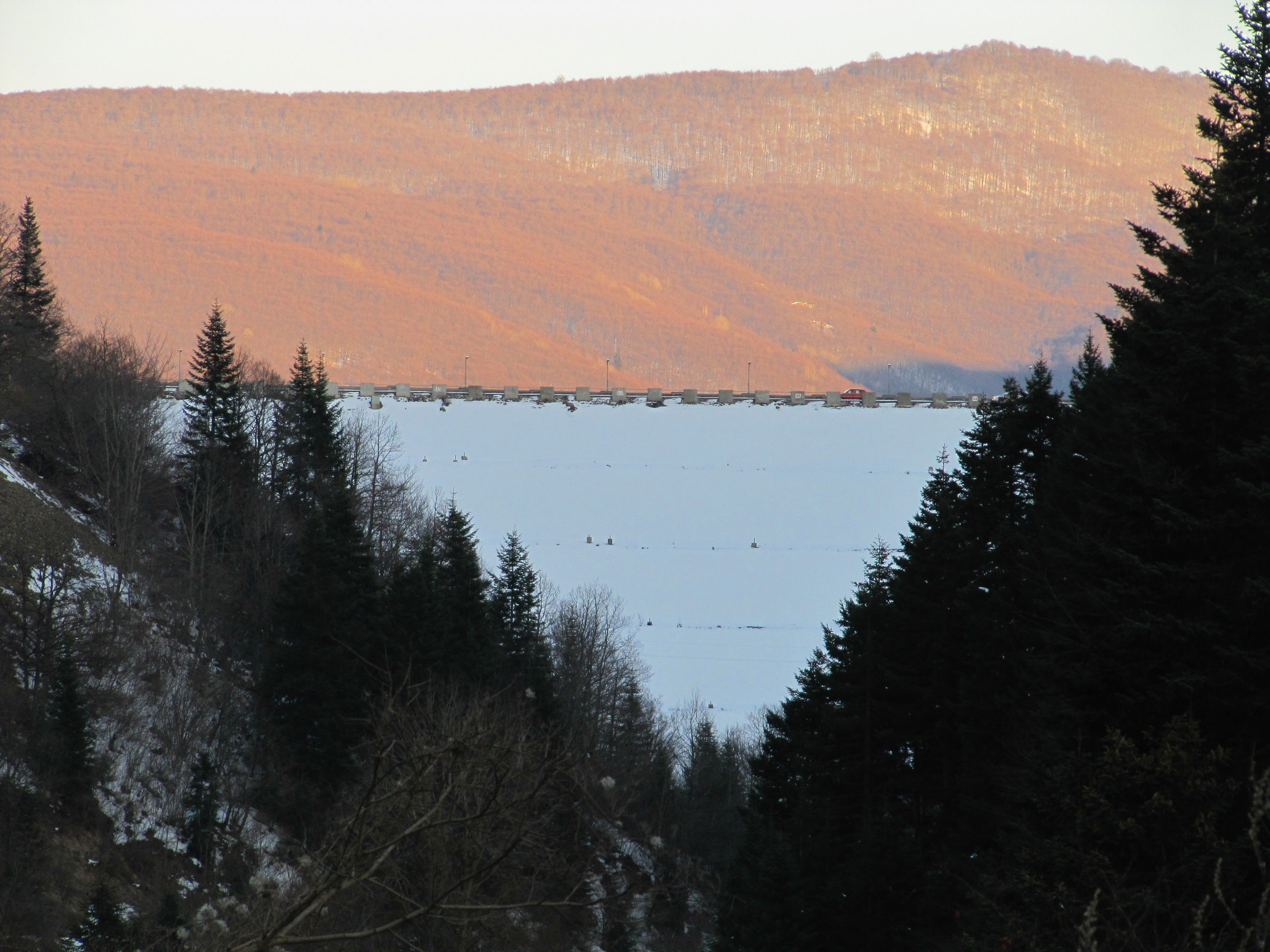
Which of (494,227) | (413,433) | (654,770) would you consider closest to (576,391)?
(413,433)

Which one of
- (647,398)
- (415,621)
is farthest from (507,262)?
(415,621)

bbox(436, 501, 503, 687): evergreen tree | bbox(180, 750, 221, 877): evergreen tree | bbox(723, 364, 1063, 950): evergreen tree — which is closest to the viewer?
bbox(723, 364, 1063, 950): evergreen tree

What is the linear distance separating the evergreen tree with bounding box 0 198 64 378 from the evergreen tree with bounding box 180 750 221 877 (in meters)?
16.8

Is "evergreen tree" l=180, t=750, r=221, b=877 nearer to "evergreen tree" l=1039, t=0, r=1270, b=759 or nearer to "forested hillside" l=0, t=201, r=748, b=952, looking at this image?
"forested hillside" l=0, t=201, r=748, b=952

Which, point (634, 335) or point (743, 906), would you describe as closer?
point (743, 906)

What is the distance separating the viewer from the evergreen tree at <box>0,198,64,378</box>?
1455 inches

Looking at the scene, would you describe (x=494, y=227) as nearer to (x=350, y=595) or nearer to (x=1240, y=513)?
(x=350, y=595)

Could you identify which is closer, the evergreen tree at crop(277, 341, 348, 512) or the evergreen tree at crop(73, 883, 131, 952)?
the evergreen tree at crop(73, 883, 131, 952)

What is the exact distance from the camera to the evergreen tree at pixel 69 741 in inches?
971

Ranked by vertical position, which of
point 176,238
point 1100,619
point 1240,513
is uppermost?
point 176,238

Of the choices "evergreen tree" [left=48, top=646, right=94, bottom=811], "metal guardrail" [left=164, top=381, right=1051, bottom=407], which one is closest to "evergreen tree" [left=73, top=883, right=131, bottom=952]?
"evergreen tree" [left=48, top=646, right=94, bottom=811]

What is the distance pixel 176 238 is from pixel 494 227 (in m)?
45.4

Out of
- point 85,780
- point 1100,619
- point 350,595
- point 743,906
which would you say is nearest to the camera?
point 1100,619

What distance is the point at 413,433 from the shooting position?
214 ft
